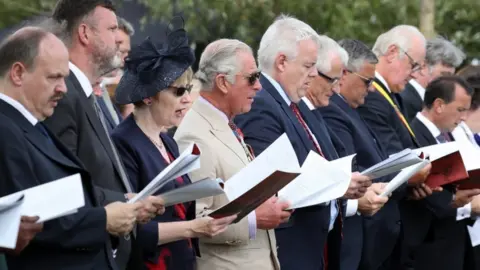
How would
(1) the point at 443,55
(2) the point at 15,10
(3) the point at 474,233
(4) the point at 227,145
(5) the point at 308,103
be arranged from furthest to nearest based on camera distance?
(2) the point at 15,10
(1) the point at 443,55
(3) the point at 474,233
(5) the point at 308,103
(4) the point at 227,145

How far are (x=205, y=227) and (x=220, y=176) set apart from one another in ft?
2.08

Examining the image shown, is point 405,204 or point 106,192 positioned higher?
point 106,192

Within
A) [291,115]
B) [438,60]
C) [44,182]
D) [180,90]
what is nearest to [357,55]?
[291,115]

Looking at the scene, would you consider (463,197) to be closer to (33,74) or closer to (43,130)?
(43,130)

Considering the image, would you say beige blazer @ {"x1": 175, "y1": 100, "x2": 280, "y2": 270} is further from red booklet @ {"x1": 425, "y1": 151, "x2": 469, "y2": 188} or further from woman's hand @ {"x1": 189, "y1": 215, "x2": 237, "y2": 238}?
red booklet @ {"x1": 425, "y1": 151, "x2": 469, "y2": 188}

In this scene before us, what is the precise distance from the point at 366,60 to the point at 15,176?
14.2 ft

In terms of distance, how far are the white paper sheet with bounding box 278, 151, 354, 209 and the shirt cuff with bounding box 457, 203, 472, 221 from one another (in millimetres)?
3135

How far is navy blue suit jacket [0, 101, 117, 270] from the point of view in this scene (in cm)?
497

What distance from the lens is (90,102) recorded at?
5801mm

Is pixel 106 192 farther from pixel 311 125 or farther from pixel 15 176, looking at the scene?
pixel 311 125

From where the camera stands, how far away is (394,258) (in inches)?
369

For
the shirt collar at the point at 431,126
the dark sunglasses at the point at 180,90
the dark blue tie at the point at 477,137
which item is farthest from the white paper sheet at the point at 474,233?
the dark sunglasses at the point at 180,90

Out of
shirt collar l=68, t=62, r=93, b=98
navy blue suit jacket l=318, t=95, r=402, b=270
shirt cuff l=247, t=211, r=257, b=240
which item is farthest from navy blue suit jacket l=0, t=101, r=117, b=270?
navy blue suit jacket l=318, t=95, r=402, b=270

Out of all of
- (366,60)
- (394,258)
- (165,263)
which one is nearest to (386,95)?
(366,60)
